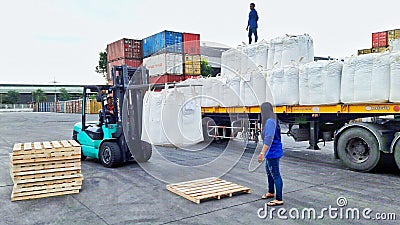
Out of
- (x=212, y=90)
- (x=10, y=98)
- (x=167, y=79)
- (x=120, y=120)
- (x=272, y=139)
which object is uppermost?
(x=10, y=98)

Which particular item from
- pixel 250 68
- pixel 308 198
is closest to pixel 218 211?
pixel 308 198

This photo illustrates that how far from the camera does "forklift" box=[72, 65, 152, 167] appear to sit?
8.12 meters

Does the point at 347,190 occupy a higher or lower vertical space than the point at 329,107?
lower

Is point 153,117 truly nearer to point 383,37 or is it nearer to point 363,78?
point 363,78

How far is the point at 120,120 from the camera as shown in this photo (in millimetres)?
8234

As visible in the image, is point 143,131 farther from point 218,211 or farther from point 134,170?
point 218,211

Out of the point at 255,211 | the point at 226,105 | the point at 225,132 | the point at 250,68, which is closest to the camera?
the point at 255,211

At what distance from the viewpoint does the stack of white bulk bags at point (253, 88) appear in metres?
9.48

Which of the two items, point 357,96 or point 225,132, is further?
point 225,132

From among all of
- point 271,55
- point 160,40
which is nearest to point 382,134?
point 271,55

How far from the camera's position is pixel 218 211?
5051mm

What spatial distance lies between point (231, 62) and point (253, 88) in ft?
4.78

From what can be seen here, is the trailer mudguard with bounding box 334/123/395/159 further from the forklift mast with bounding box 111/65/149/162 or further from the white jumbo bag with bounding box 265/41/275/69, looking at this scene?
the forklift mast with bounding box 111/65/149/162

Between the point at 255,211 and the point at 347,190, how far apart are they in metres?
2.08
